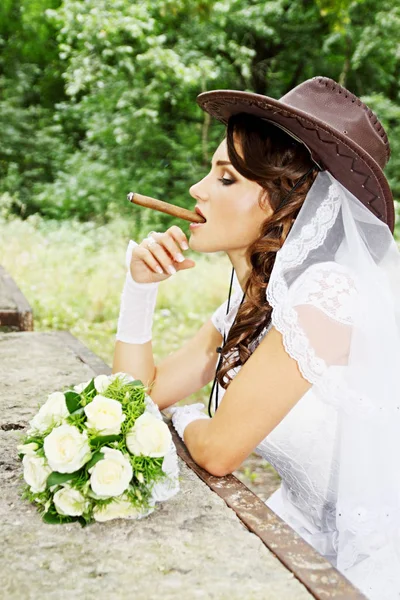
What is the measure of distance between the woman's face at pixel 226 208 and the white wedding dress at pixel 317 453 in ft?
0.76

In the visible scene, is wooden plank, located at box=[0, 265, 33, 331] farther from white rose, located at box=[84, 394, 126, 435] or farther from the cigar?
white rose, located at box=[84, 394, 126, 435]

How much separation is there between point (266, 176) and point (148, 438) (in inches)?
29.8

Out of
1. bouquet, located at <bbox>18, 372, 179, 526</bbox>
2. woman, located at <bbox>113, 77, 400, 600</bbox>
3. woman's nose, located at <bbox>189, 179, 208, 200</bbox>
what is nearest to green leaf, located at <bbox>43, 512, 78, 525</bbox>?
bouquet, located at <bbox>18, 372, 179, 526</bbox>

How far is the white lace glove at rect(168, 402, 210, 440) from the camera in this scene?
1696 millimetres

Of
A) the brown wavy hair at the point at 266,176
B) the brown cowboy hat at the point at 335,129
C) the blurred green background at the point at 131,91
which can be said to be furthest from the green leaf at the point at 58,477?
the blurred green background at the point at 131,91

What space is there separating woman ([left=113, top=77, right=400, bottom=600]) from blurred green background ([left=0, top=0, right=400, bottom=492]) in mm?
5608

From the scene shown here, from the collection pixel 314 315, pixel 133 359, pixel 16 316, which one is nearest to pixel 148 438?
pixel 314 315

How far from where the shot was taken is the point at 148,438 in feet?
4.03

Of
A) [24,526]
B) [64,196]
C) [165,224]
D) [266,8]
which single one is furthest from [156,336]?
[266,8]

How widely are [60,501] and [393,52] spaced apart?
1128 cm

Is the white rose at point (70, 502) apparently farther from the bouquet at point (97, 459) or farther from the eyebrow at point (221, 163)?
the eyebrow at point (221, 163)

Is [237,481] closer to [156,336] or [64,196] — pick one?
[156,336]

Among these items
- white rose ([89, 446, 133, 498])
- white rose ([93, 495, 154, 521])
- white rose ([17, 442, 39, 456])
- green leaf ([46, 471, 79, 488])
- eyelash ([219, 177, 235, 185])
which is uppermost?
eyelash ([219, 177, 235, 185])

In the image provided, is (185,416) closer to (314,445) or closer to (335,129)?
(314,445)
